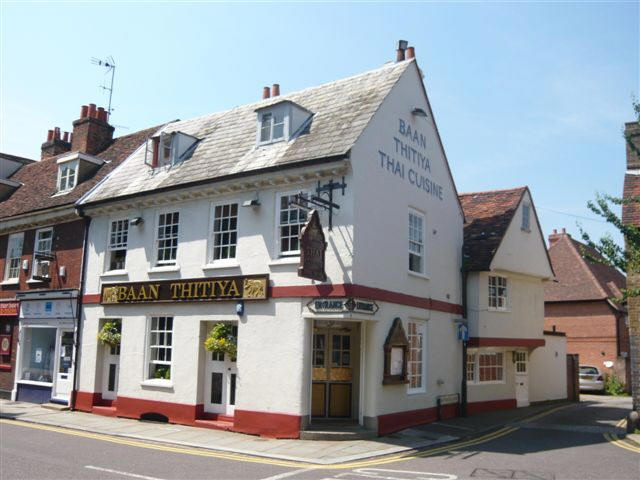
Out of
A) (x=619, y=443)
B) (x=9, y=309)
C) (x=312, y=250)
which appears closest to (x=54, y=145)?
(x=9, y=309)

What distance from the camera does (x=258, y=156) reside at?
56.2 ft

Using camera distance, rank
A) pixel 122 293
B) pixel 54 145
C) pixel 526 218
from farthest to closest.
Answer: pixel 54 145
pixel 526 218
pixel 122 293

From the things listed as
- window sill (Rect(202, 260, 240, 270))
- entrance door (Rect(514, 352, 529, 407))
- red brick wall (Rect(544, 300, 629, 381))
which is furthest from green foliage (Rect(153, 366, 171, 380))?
red brick wall (Rect(544, 300, 629, 381))

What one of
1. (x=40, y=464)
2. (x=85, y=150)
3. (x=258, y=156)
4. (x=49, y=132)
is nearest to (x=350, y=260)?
(x=258, y=156)

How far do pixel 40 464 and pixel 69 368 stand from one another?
32.2 ft

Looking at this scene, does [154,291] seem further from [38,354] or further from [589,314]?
[589,314]

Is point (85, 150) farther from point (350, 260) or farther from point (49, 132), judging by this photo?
point (350, 260)

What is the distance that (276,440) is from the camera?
14430mm

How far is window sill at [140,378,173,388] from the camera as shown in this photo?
17.2 metres

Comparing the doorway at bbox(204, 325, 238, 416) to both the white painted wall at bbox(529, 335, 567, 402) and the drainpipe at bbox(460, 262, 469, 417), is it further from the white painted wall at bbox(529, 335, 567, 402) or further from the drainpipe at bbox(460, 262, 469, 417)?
the white painted wall at bbox(529, 335, 567, 402)

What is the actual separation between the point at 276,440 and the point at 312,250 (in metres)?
4.62

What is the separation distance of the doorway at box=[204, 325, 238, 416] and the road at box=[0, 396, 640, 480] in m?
2.84

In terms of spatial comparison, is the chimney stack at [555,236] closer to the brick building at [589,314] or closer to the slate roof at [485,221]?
the brick building at [589,314]

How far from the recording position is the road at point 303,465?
35.2 ft
